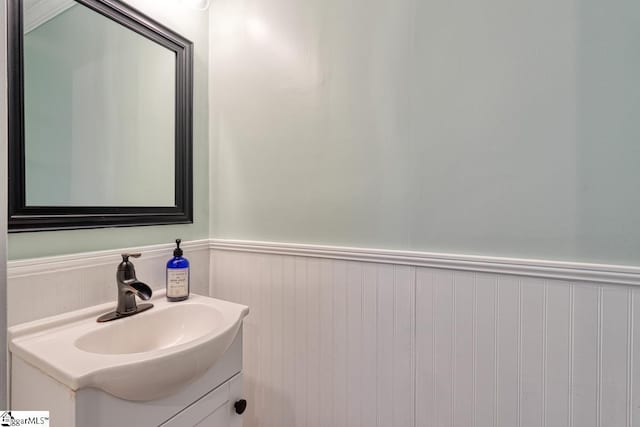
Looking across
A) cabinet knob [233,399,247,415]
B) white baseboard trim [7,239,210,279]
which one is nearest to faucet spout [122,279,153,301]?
white baseboard trim [7,239,210,279]

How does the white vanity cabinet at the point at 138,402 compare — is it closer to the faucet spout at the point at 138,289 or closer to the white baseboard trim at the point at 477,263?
the faucet spout at the point at 138,289

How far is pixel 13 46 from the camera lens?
2.41 feet

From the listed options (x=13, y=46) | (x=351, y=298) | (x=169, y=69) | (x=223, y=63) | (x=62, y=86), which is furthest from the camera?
(x=223, y=63)

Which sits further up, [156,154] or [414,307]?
[156,154]

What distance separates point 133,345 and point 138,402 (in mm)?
262

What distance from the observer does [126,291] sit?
0.86 meters

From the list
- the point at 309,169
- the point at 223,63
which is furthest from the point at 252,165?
the point at 223,63

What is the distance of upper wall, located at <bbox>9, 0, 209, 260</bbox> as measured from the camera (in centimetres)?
79

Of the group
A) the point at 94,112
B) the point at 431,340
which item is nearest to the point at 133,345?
the point at 94,112

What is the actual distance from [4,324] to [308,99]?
3.13ft

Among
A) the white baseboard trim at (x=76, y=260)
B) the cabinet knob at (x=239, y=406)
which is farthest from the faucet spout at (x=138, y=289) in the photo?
the cabinet knob at (x=239, y=406)

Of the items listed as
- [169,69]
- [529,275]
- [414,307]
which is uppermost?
[169,69]

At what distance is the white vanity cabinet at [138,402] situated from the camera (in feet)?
1.86

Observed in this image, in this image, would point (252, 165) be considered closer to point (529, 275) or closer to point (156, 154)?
point (156, 154)
